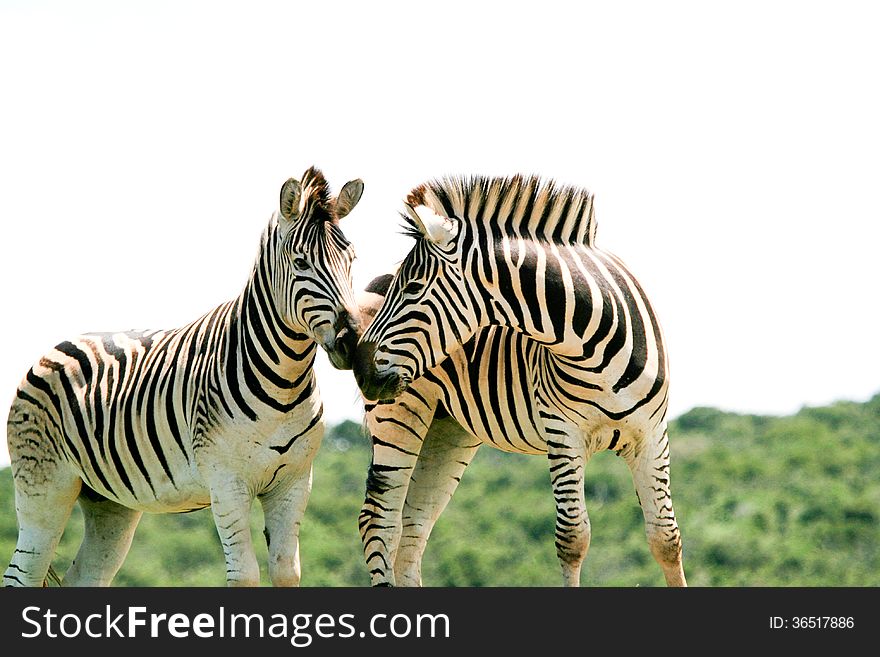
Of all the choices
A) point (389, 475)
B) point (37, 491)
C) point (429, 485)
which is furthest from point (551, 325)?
point (37, 491)

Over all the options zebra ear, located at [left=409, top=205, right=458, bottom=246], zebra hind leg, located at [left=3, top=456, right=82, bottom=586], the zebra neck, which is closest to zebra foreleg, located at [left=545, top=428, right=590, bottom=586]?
zebra ear, located at [left=409, top=205, right=458, bottom=246]

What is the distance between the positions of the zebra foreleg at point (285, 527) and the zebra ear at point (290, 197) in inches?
71.3

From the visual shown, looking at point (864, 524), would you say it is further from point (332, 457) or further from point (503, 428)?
point (503, 428)

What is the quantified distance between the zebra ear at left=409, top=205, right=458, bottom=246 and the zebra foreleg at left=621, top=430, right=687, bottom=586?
2.06m

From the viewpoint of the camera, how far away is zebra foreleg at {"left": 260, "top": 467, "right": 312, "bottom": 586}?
8422 millimetres

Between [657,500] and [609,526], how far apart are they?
29935 mm

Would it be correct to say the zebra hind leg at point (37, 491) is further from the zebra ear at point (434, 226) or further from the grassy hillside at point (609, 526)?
the grassy hillside at point (609, 526)

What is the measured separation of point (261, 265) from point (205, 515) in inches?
1334

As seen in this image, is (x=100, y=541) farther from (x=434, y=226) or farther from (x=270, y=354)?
(x=434, y=226)

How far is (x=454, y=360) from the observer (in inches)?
382

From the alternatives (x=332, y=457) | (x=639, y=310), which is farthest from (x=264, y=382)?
(x=332, y=457)

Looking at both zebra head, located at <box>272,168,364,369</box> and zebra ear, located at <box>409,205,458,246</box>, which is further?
zebra ear, located at <box>409,205,458,246</box>

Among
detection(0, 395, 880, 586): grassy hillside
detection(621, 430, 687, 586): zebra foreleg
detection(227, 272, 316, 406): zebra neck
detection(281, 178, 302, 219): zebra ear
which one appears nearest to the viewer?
detection(281, 178, 302, 219): zebra ear

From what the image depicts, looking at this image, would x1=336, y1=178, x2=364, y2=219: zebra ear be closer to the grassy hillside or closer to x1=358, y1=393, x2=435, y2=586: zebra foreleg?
x1=358, y1=393, x2=435, y2=586: zebra foreleg
